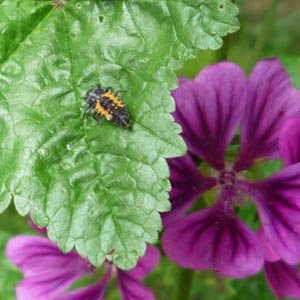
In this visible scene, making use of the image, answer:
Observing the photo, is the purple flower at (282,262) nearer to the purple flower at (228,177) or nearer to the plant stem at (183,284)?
the purple flower at (228,177)

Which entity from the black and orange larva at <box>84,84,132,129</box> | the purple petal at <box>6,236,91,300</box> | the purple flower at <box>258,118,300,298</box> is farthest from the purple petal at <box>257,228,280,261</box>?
the purple petal at <box>6,236,91,300</box>

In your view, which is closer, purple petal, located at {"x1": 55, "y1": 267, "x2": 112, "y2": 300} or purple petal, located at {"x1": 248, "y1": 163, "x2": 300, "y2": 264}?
purple petal, located at {"x1": 248, "y1": 163, "x2": 300, "y2": 264}

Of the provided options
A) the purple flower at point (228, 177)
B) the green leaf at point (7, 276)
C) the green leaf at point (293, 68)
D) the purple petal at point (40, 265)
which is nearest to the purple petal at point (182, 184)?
the purple flower at point (228, 177)

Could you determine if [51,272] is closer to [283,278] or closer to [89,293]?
[89,293]

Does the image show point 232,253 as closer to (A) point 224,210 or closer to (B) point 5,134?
(A) point 224,210

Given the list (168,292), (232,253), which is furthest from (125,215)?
(168,292)

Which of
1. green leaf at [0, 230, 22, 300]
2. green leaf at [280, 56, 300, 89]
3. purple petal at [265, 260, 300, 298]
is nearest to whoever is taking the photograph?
purple petal at [265, 260, 300, 298]

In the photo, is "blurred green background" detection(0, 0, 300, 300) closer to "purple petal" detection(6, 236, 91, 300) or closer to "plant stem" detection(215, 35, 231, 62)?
"plant stem" detection(215, 35, 231, 62)
